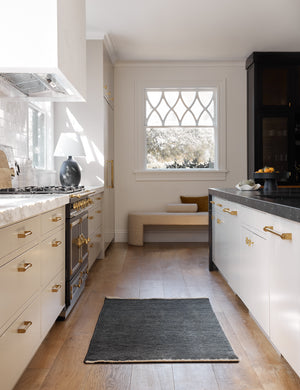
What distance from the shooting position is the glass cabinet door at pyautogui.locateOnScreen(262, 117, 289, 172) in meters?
6.15

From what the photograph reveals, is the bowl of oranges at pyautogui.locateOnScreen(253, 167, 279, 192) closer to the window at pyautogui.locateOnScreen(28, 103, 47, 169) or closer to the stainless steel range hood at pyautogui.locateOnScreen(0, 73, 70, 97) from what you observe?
the stainless steel range hood at pyautogui.locateOnScreen(0, 73, 70, 97)

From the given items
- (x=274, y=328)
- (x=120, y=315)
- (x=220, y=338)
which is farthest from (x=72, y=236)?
(x=274, y=328)

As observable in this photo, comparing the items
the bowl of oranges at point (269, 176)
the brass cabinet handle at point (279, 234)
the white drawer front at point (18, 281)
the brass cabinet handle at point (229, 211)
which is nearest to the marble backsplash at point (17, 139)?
the white drawer front at point (18, 281)

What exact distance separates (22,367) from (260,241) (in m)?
1.39

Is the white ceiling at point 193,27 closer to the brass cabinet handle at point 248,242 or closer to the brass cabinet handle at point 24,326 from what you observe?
the brass cabinet handle at point 248,242

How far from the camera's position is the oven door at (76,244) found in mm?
2902

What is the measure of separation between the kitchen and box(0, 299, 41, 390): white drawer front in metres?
0.19

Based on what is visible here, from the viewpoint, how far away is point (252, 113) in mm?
6238

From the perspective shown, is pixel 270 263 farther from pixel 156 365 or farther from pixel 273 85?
pixel 273 85

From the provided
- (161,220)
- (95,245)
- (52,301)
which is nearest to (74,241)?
(52,301)

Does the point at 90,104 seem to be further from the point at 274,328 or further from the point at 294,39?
the point at 274,328

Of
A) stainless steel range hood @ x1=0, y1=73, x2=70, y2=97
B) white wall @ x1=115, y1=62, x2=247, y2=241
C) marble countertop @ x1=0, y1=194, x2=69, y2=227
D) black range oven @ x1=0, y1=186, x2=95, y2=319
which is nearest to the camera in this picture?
marble countertop @ x1=0, y1=194, x2=69, y2=227

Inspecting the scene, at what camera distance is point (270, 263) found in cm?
220

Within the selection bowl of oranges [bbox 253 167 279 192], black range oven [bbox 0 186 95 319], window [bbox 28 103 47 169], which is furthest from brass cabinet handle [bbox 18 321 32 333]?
window [bbox 28 103 47 169]
